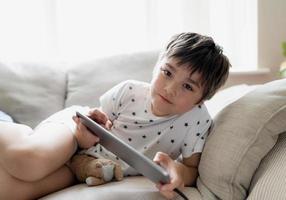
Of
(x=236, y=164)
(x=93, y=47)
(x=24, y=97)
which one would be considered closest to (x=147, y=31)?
(x=93, y=47)

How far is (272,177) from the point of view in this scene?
1016mm

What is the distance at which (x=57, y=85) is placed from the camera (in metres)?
1.69

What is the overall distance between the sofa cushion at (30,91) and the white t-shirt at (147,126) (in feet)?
1.17

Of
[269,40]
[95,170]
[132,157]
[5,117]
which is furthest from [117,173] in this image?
[269,40]

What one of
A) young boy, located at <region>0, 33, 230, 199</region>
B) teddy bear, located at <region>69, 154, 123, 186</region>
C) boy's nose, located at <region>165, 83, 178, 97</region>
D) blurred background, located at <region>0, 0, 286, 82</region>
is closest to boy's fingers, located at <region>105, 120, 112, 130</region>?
young boy, located at <region>0, 33, 230, 199</region>

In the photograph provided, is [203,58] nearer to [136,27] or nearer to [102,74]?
[102,74]

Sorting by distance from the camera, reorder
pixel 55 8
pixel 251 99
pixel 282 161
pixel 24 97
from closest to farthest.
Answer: pixel 282 161 → pixel 251 99 → pixel 24 97 → pixel 55 8

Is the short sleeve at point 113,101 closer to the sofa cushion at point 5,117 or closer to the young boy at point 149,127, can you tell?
the young boy at point 149,127

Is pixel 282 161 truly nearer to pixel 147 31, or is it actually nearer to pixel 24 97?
pixel 24 97

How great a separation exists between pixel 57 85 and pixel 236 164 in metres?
0.87

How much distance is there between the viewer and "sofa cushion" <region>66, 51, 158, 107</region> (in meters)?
1.66

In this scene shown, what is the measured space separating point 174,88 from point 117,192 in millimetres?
320

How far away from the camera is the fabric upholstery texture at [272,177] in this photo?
0.98 m

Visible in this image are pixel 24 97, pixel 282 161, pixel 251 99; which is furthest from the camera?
pixel 24 97
